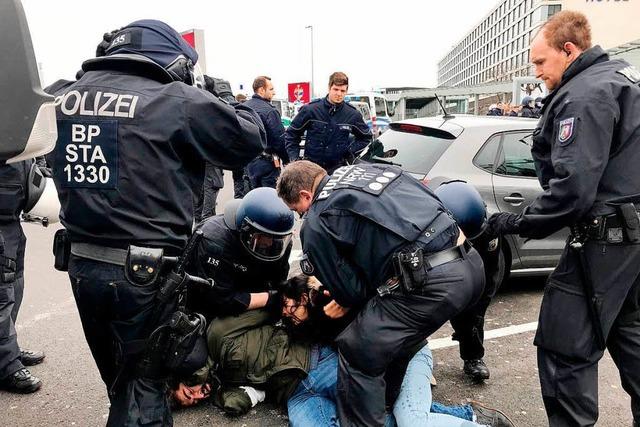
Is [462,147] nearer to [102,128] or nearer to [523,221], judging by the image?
[523,221]

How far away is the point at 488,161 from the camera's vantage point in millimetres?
3984

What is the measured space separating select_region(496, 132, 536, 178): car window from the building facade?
29.5 m

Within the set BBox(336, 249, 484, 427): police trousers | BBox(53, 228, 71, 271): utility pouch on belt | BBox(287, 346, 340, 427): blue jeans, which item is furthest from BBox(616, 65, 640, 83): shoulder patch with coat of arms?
BBox(53, 228, 71, 271): utility pouch on belt

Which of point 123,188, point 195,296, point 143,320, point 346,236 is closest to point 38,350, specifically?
point 195,296

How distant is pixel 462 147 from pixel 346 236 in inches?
85.5

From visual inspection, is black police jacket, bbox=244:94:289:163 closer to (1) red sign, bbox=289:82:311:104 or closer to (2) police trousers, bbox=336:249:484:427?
(2) police trousers, bbox=336:249:484:427

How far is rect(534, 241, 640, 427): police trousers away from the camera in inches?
83.1

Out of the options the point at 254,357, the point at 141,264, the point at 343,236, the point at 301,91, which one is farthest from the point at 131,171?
the point at 301,91

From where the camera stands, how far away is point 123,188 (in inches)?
73.1

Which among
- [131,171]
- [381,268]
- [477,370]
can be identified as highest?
[131,171]

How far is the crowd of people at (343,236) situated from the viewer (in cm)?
188

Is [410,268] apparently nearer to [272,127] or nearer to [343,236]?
[343,236]

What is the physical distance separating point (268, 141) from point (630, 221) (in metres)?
4.66

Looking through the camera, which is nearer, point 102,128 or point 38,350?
point 102,128
